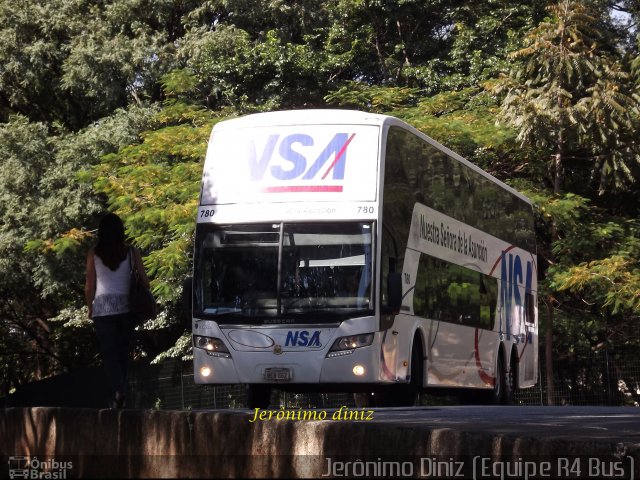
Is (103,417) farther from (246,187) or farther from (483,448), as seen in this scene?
(246,187)

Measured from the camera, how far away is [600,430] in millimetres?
8078

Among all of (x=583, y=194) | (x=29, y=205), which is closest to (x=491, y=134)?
(x=583, y=194)

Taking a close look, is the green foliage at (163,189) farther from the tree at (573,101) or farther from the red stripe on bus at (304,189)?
the red stripe on bus at (304,189)

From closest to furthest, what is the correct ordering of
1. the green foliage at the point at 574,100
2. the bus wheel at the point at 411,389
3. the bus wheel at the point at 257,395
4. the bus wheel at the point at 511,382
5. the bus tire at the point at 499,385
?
1. the bus wheel at the point at 257,395
2. the bus wheel at the point at 411,389
3. the bus tire at the point at 499,385
4. the bus wheel at the point at 511,382
5. the green foliage at the point at 574,100

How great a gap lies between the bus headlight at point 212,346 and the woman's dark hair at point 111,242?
5.44m

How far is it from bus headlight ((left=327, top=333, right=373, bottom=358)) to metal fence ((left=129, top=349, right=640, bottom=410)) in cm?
1321

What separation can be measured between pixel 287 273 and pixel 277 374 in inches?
48.0

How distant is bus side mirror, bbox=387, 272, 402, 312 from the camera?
15203 mm

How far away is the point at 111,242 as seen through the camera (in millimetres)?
10164

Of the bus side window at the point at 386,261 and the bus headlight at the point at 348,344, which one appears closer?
the bus headlight at the point at 348,344

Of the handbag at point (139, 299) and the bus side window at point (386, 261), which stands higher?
the bus side window at point (386, 261)

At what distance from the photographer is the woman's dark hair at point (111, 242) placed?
10.1 meters

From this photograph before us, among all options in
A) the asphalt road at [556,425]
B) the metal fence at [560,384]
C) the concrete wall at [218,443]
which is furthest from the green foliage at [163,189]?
the concrete wall at [218,443]

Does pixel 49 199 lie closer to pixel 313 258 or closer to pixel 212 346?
pixel 212 346
